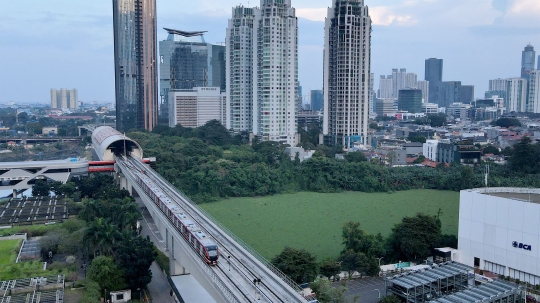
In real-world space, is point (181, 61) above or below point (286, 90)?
above

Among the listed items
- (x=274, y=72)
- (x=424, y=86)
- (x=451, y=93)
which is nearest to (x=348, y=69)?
(x=274, y=72)

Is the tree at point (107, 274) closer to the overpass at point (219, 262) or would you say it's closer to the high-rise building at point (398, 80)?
the overpass at point (219, 262)

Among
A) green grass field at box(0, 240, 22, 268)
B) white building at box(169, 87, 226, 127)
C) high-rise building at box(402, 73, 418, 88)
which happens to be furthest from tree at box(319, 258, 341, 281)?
high-rise building at box(402, 73, 418, 88)

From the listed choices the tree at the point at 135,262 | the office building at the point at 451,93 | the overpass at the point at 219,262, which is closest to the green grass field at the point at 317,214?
the overpass at the point at 219,262

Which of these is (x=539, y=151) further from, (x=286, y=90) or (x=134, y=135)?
(x=134, y=135)

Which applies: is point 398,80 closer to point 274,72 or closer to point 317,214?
point 274,72

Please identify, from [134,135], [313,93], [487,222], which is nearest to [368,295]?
[487,222]
